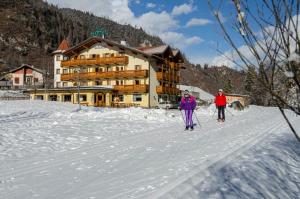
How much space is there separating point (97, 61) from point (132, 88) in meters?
6.95

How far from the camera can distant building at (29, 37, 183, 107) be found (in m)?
51.6

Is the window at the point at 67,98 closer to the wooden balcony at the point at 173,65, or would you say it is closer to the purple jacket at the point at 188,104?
the wooden balcony at the point at 173,65

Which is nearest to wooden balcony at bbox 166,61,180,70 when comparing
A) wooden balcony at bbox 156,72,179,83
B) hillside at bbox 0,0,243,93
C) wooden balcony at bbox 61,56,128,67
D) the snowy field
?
wooden balcony at bbox 156,72,179,83

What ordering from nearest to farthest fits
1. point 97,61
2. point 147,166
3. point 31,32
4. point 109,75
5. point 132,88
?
point 147,166
point 132,88
point 109,75
point 97,61
point 31,32

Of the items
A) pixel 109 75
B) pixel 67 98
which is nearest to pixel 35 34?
pixel 67 98

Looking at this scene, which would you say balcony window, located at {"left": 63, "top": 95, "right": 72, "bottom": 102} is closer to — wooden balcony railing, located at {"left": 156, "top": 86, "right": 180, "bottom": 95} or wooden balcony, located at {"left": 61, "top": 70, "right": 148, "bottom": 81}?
wooden balcony, located at {"left": 61, "top": 70, "right": 148, "bottom": 81}

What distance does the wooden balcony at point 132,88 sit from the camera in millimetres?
50803

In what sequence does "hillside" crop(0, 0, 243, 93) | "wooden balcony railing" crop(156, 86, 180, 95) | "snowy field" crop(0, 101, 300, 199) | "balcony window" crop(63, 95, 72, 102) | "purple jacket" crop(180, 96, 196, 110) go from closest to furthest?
"snowy field" crop(0, 101, 300, 199), "purple jacket" crop(180, 96, 196, 110), "wooden balcony railing" crop(156, 86, 180, 95), "balcony window" crop(63, 95, 72, 102), "hillside" crop(0, 0, 243, 93)

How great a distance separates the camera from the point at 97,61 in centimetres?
5441

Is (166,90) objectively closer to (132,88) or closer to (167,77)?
(167,77)

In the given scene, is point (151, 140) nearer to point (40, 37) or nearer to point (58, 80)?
point (58, 80)

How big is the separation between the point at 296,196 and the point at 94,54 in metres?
50.7

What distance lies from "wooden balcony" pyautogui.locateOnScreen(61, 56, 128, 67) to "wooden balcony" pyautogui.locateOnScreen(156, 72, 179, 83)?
4.79 metres

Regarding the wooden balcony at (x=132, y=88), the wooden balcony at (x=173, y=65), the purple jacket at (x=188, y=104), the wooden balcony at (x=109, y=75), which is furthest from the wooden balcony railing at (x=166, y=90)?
the purple jacket at (x=188, y=104)
